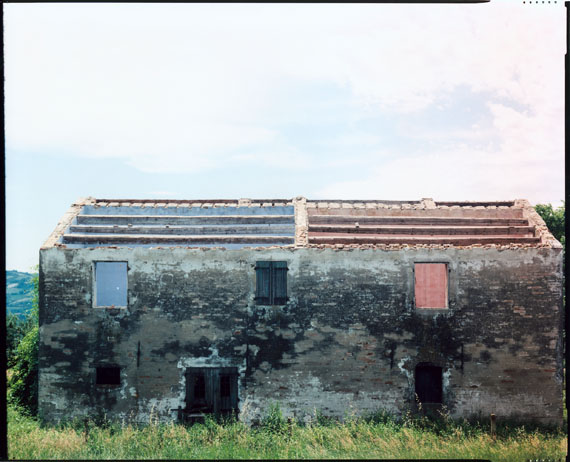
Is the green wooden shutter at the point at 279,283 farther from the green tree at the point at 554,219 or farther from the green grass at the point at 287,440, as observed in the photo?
the green tree at the point at 554,219

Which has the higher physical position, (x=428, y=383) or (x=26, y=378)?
(x=428, y=383)

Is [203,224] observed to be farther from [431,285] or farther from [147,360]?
[431,285]

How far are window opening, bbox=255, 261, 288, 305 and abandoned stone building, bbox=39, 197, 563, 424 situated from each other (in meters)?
→ 0.03

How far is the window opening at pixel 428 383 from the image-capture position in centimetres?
1206

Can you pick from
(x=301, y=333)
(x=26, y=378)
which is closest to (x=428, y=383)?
(x=301, y=333)

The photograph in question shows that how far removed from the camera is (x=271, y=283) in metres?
12.2

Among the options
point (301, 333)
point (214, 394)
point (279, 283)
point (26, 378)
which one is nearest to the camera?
point (214, 394)

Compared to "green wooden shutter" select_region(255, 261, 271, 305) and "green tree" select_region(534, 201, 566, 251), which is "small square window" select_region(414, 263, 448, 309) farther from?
"green wooden shutter" select_region(255, 261, 271, 305)

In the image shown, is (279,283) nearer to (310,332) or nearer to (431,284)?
(310,332)

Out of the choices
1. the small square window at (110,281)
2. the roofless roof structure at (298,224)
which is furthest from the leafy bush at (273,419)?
the small square window at (110,281)

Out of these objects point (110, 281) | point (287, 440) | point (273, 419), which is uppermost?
point (110, 281)

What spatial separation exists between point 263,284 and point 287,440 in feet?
12.5

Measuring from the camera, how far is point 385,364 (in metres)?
12.0

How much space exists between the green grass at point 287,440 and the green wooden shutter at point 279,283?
2.81 meters
